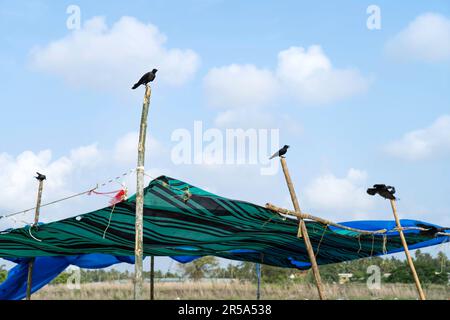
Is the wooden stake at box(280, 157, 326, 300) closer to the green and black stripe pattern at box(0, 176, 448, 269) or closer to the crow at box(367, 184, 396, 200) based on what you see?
the green and black stripe pattern at box(0, 176, 448, 269)

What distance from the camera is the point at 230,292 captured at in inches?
554

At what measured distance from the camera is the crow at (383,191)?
550cm

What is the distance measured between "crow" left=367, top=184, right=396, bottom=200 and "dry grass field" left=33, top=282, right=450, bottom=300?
811 centimetres

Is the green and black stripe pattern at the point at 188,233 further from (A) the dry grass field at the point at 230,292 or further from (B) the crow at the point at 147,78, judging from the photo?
(A) the dry grass field at the point at 230,292

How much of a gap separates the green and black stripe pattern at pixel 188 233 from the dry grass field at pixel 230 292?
266 inches

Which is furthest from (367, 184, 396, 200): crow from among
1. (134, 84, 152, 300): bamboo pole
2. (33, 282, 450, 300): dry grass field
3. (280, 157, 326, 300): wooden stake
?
(33, 282, 450, 300): dry grass field

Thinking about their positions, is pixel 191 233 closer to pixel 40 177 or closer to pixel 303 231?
pixel 303 231

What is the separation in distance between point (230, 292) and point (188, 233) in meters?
9.14

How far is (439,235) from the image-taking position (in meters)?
6.01

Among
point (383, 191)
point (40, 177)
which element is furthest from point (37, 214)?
point (383, 191)
